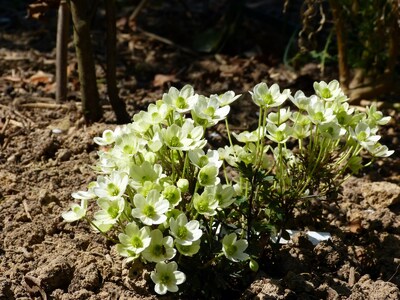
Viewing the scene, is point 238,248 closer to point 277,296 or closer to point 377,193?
point 277,296

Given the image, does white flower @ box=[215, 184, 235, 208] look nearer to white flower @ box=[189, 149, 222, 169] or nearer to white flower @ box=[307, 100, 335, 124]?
white flower @ box=[189, 149, 222, 169]

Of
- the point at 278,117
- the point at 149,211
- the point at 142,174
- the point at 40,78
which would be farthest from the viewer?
the point at 40,78

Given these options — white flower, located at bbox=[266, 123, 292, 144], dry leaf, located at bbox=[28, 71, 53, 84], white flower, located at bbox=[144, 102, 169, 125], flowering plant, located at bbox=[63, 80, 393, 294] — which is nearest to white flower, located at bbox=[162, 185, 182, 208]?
flowering plant, located at bbox=[63, 80, 393, 294]

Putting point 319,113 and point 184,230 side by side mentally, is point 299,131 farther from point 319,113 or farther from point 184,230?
point 184,230

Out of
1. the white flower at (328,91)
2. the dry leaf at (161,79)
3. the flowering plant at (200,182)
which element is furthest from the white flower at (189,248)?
the dry leaf at (161,79)

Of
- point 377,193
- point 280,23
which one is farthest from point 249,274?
point 280,23

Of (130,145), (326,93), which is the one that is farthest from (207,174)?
(326,93)

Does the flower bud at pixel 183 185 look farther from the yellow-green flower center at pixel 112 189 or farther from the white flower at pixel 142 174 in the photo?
the yellow-green flower center at pixel 112 189
